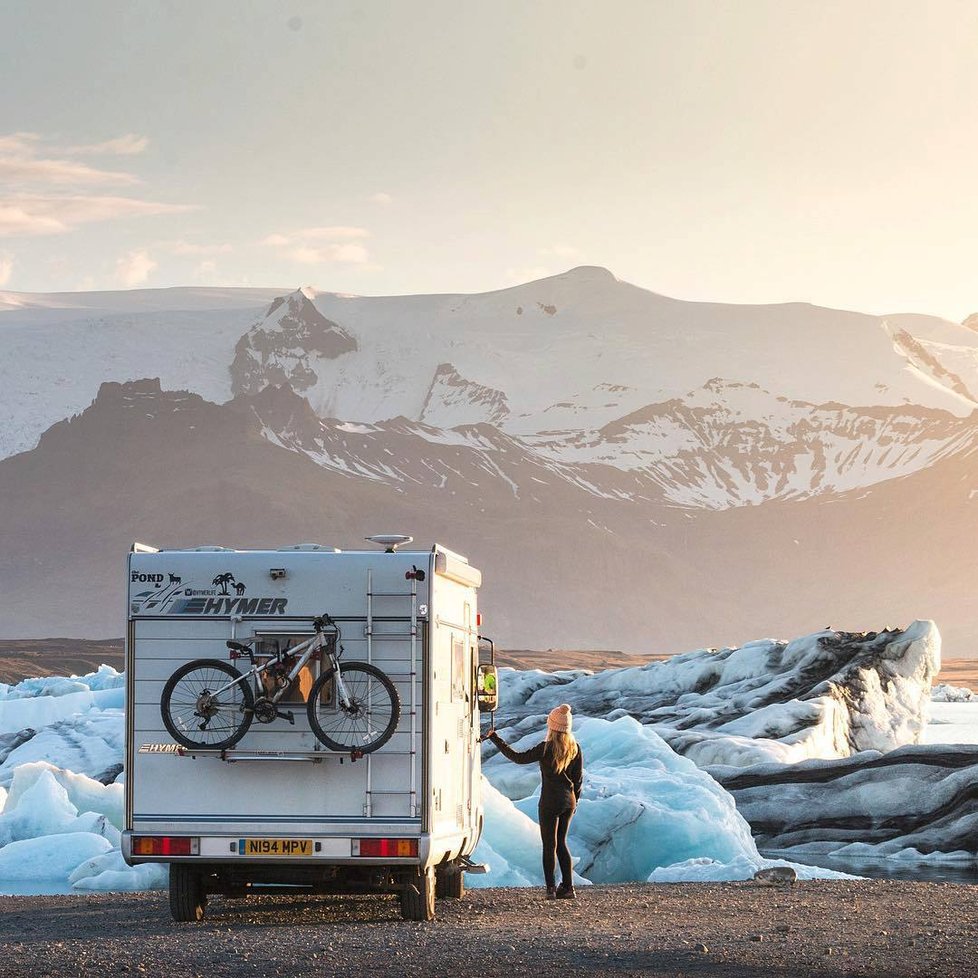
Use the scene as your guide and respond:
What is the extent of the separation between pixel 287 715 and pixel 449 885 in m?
3.18

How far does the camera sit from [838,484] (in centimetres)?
14938

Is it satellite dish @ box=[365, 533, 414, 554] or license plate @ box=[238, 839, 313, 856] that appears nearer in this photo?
license plate @ box=[238, 839, 313, 856]

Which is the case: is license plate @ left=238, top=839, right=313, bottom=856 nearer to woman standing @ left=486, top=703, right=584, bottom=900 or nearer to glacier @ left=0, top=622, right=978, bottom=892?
woman standing @ left=486, top=703, right=584, bottom=900

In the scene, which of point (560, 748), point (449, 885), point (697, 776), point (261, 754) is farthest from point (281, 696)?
point (697, 776)

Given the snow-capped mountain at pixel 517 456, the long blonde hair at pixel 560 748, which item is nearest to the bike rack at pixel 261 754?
the long blonde hair at pixel 560 748

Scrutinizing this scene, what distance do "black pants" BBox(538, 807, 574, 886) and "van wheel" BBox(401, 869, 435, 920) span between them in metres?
1.80

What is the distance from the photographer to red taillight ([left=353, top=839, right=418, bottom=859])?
1131 cm

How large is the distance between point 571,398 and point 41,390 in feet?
158

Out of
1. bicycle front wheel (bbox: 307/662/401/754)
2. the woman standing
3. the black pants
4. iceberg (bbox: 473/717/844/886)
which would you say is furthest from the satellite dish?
iceberg (bbox: 473/717/844/886)

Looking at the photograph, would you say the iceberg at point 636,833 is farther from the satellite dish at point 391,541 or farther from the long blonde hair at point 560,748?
the satellite dish at point 391,541

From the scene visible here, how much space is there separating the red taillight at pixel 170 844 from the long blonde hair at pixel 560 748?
3.32 meters

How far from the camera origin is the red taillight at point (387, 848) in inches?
445

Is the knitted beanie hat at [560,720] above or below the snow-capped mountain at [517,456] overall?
below

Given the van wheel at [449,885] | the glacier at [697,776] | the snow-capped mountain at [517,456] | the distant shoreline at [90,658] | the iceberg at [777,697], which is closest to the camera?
the van wheel at [449,885]
